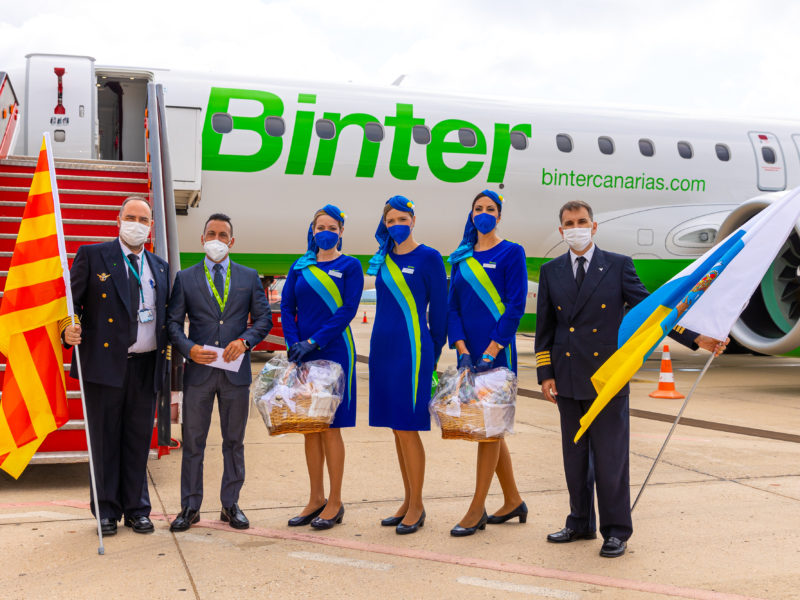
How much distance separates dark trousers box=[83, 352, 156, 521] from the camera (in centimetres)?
441

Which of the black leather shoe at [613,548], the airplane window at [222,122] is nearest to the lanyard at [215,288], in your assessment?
the black leather shoe at [613,548]

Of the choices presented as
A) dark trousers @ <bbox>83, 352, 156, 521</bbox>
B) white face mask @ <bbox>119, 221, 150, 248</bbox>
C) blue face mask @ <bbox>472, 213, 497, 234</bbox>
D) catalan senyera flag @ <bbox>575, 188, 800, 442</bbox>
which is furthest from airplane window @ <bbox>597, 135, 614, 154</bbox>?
dark trousers @ <bbox>83, 352, 156, 521</bbox>

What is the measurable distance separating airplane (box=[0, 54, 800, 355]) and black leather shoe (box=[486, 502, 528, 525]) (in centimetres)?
610

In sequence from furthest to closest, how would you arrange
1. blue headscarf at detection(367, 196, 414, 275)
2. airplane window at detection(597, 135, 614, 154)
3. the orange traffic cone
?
airplane window at detection(597, 135, 614, 154) < the orange traffic cone < blue headscarf at detection(367, 196, 414, 275)

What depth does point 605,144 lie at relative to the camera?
11797 mm

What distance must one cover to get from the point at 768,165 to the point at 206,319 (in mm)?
10902

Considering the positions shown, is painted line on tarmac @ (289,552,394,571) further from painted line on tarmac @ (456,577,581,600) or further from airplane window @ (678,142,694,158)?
airplane window @ (678,142,694,158)

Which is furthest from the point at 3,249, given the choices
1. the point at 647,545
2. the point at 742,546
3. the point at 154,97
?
the point at 742,546

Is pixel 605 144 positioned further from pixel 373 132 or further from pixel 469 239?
pixel 469 239

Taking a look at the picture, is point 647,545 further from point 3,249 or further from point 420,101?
point 420,101

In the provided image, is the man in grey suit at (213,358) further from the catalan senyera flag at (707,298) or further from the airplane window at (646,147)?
the airplane window at (646,147)

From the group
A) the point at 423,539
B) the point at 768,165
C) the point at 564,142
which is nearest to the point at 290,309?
the point at 423,539

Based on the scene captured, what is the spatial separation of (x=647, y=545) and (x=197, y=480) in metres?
2.34

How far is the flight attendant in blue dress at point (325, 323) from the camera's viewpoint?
14.8 feet
